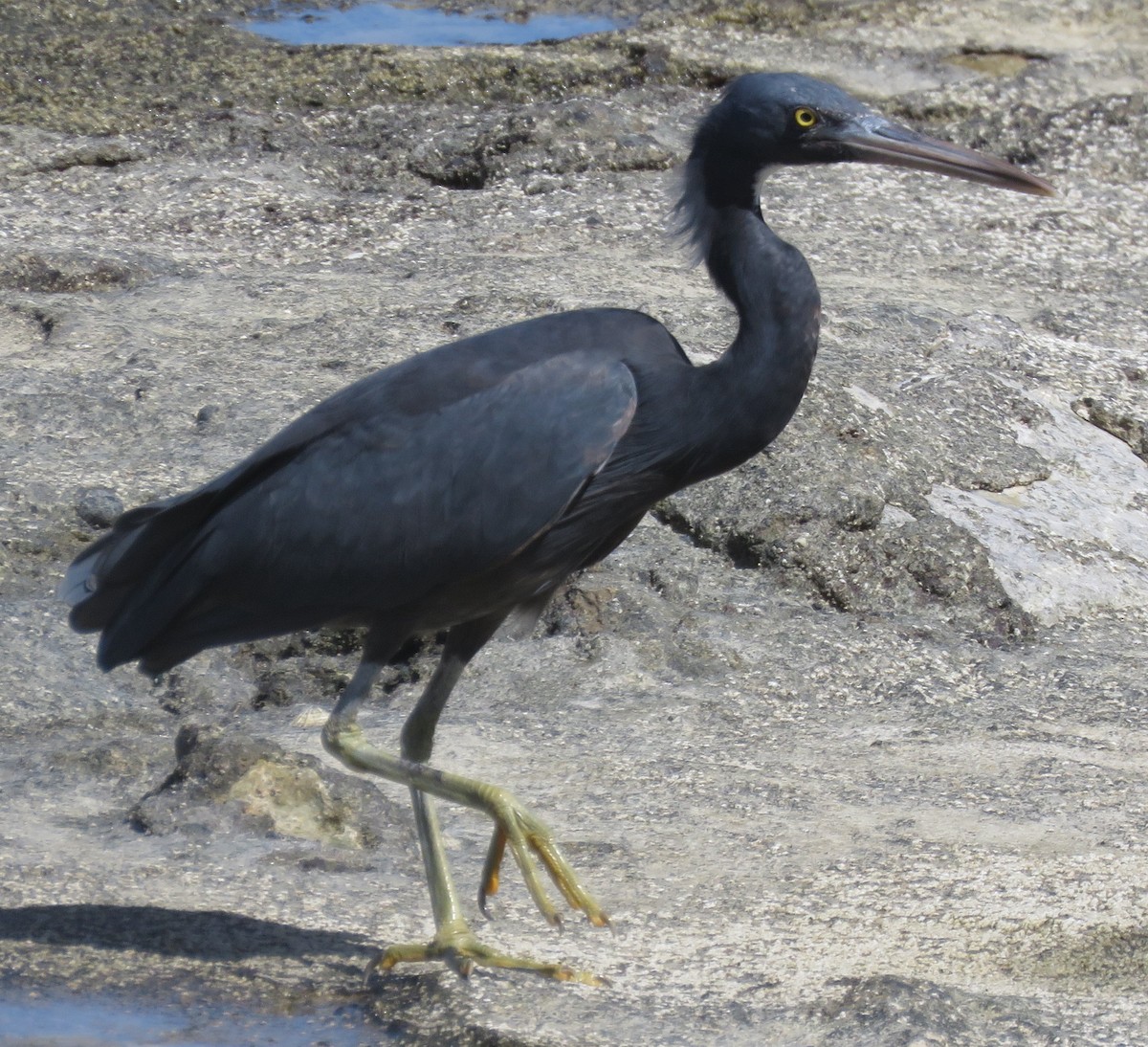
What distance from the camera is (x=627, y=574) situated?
5.13m

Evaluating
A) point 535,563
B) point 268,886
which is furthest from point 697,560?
point 268,886

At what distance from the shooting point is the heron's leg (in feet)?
11.1

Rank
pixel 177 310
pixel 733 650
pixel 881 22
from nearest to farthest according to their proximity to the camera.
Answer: pixel 733 650 < pixel 177 310 < pixel 881 22

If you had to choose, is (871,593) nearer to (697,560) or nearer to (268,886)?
(697,560)

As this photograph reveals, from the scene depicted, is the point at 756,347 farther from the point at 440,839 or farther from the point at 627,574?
the point at 627,574

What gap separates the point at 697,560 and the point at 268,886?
2.02 m

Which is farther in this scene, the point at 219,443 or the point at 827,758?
the point at 219,443

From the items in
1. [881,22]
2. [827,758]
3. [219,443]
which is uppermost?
[881,22]

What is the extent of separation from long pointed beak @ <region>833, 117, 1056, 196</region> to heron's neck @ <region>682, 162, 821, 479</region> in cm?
30

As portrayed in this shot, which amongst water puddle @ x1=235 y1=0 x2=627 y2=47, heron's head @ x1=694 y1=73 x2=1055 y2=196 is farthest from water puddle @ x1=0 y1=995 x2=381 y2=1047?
water puddle @ x1=235 y1=0 x2=627 y2=47

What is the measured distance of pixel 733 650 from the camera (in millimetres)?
4922

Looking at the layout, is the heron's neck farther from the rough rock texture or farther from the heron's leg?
the rough rock texture

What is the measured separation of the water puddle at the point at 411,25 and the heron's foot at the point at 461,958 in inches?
266

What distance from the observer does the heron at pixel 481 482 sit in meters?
3.51
